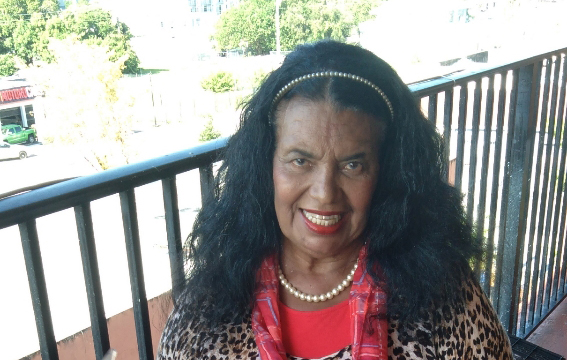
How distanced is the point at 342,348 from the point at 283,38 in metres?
21.8

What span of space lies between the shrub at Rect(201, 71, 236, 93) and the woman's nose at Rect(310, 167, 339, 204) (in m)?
23.7

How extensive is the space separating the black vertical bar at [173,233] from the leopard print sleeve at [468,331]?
25.7 inches

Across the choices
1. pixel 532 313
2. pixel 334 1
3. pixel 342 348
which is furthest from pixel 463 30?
pixel 342 348

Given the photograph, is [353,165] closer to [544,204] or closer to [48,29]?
[544,204]

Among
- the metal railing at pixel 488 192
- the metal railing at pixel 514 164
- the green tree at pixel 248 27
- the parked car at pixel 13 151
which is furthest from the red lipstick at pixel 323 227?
the green tree at pixel 248 27

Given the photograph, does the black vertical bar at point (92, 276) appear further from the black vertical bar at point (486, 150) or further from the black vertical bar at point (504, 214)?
the black vertical bar at point (504, 214)

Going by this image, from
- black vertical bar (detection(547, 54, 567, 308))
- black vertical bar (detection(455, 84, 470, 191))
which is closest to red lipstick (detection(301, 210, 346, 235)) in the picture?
black vertical bar (detection(455, 84, 470, 191))

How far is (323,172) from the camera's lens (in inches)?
46.0

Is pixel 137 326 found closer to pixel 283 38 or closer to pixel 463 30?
pixel 283 38

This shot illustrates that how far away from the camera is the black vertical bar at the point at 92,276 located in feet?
3.68

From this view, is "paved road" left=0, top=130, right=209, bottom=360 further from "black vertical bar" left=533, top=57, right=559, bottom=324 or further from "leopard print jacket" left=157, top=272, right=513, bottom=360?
"black vertical bar" left=533, top=57, right=559, bottom=324

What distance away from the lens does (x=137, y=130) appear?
21469 mm

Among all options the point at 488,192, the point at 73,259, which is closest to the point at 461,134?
the point at 488,192

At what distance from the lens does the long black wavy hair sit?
118 centimetres
